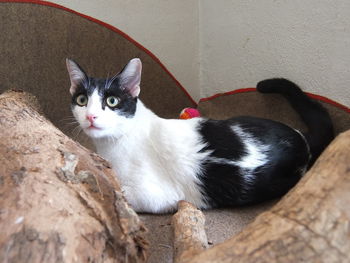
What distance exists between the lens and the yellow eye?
3.82 ft

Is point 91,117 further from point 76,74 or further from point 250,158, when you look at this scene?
point 250,158

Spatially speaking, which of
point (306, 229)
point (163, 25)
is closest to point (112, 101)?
point (306, 229)

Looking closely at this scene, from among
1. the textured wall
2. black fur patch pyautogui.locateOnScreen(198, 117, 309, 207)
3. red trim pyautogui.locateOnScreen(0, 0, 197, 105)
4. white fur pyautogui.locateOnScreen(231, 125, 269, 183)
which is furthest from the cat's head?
the textured wall

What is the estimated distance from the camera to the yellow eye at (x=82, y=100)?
116 cm

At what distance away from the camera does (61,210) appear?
1.98 ft

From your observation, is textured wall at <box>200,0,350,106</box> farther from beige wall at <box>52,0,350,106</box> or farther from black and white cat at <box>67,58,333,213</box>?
black and white cat at <box>67,58,333,213</box>

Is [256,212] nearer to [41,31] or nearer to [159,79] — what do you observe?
[159,79]

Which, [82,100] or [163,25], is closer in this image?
[82,100]

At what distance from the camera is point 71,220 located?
590 millimetres

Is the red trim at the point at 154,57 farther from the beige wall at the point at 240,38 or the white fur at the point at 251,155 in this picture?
the white fur at the point at 251,155

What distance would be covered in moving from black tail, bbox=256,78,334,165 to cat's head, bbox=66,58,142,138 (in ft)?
2.07

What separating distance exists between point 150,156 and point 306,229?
71cm

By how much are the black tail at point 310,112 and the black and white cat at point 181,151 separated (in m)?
0.07

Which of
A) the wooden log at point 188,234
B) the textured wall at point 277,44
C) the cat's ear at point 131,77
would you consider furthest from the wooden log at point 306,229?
the textured wall at point 277,44
